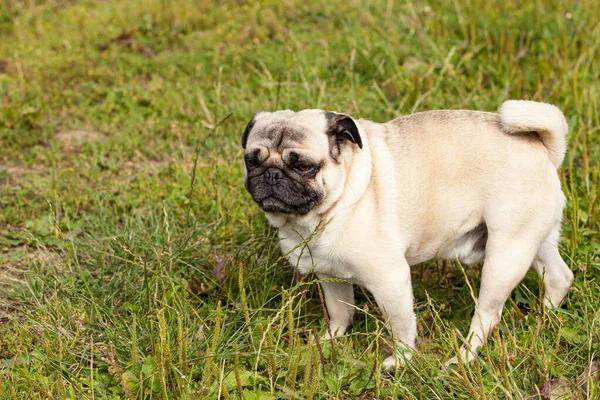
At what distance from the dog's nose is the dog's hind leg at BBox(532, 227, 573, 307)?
155 cm

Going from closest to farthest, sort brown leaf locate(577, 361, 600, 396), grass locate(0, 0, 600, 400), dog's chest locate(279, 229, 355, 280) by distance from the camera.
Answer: brown leaf locate(577, 361, 600, 396), grass locate(0, 0, 600, 400), dog's chest locate(279, 229, 355, 280)

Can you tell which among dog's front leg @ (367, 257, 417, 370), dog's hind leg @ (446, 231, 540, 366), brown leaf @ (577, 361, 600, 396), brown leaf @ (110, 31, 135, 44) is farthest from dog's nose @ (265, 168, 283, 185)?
brown leaf @ (110, 31, 135, 44)

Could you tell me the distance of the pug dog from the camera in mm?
3168

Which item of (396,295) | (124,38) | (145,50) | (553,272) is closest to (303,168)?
(396,295)

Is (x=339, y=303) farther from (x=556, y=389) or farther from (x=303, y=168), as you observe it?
(x=556, y=389)

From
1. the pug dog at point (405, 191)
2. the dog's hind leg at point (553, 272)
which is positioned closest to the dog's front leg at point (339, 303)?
the pug dog at point (405, 191)

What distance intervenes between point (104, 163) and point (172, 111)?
86 cm

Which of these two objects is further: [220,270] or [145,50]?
[145,50]

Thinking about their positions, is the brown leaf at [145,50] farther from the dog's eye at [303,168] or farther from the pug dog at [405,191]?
the dog's eye at [303,168]

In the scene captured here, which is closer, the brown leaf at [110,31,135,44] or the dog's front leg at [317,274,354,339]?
the dog's front leg at [317,274,354,339]

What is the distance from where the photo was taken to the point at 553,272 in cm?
374

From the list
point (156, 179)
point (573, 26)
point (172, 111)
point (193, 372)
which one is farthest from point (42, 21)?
point (193, 372)

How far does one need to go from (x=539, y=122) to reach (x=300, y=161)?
3.84 ft

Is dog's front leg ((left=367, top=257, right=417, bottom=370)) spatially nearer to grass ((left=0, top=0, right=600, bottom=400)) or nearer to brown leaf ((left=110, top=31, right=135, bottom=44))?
grass ((left=0, top=0, right=600, bottom=400))
